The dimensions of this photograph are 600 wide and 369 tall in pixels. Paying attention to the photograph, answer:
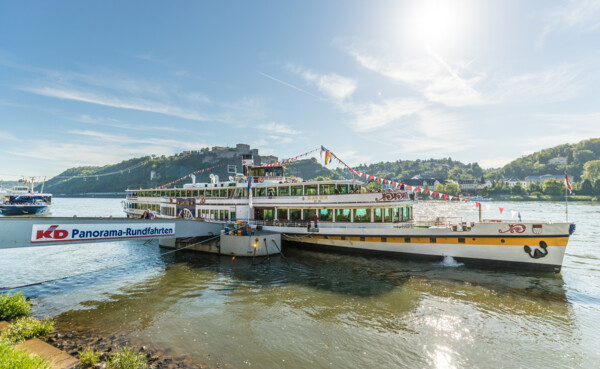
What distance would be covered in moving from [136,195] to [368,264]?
120 feet

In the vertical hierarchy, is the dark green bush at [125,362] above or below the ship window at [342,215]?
below

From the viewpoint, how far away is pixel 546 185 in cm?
12350

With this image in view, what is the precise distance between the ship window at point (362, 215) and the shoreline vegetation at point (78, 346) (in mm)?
16990

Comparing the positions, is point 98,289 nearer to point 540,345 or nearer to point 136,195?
point 540,345

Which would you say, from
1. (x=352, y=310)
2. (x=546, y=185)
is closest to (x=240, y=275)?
(x=352, y=310)

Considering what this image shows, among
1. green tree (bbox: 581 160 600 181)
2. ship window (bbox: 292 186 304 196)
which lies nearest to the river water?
ship window (bbox: 292 186 304 196)

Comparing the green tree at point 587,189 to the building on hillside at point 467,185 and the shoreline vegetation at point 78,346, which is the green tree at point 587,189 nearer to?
the building on hillside at point 467,185

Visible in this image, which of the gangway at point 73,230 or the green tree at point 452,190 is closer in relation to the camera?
the gangway at point 73,230

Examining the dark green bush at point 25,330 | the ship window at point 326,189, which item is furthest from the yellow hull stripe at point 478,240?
the dark green bush at point 25,330

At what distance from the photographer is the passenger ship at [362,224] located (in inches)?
703

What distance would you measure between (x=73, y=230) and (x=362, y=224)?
61.9 ft

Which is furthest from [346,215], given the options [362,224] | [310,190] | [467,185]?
[467,185]

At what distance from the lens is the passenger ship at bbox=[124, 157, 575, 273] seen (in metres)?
17.8

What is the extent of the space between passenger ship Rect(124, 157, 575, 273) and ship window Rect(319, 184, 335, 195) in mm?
100
